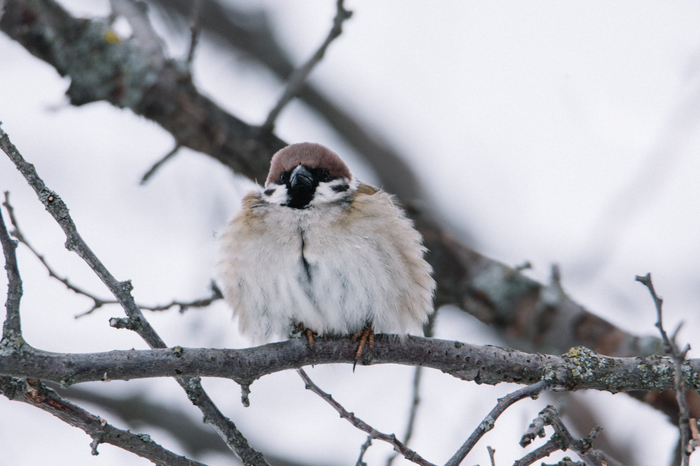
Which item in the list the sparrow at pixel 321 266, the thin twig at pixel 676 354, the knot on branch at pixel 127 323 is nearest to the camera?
the thin twig at pixel 676 354

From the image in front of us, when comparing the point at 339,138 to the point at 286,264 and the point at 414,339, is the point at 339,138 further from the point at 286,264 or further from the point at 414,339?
the point at 414,339

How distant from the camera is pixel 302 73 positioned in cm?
435

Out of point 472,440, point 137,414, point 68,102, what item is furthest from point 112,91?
point 472,440

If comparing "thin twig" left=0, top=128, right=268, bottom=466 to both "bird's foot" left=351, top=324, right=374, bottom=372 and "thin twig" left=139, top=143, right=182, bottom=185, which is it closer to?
"bird's foot" left=351, top=324, right=374, bottom=372

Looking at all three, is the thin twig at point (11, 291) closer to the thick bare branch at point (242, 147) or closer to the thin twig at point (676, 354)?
the thin twig at point (676, 354)

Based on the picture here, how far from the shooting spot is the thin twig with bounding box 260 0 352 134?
13.3 feet

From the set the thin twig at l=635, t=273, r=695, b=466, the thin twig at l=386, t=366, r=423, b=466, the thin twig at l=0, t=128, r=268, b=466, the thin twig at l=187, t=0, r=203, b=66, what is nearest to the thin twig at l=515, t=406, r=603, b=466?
the thin twig at l=635, t=273, r=695, b=466

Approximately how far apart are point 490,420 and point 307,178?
6.96 feet

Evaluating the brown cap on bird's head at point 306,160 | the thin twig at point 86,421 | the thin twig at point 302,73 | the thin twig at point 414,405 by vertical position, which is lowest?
the thin twig at point 86,421

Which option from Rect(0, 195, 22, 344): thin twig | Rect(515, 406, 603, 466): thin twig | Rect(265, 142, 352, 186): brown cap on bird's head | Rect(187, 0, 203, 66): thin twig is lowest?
Rect(515, 406, 603, 466): thin twig

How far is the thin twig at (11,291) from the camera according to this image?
213cm

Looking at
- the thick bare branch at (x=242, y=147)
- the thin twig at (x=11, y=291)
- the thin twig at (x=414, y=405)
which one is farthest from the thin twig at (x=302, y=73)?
the thin twig at (x=11, y=291)

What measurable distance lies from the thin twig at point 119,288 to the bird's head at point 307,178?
1438 millimetres

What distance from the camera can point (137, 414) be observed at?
16.6ft
